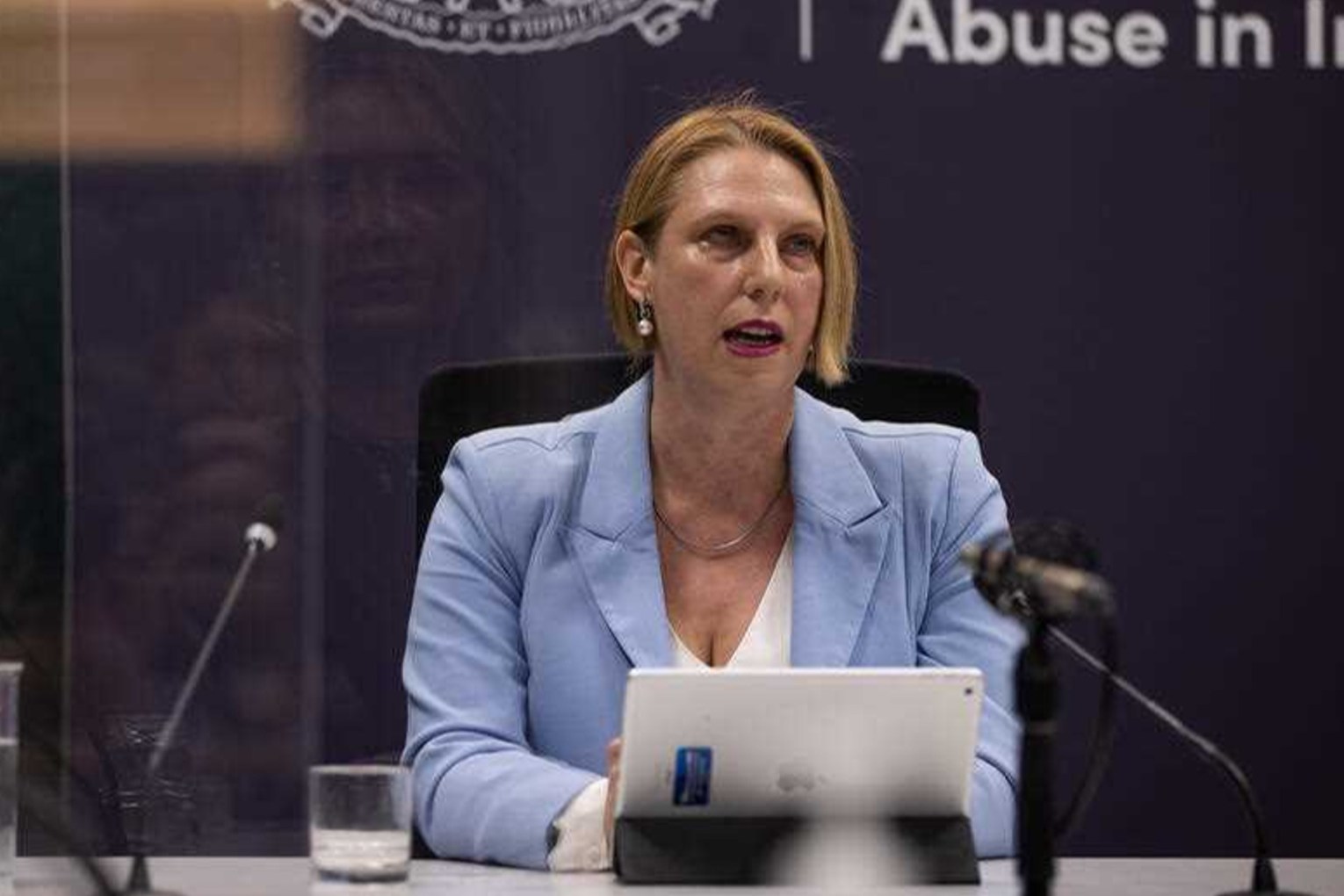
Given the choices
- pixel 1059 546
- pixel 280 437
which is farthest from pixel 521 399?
pixel 1059 546

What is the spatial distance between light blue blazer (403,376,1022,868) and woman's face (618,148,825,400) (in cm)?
12

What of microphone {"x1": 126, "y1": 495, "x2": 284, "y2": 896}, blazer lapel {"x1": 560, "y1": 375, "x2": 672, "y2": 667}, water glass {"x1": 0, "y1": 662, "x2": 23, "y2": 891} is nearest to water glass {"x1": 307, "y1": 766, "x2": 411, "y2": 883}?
microphone {"x1": 126, "y1": 495, "x2": 284, "y2": 896}

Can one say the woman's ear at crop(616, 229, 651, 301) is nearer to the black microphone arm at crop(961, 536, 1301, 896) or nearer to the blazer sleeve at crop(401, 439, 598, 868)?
the blazer sleeve at crop(401, 439, 598, 868)

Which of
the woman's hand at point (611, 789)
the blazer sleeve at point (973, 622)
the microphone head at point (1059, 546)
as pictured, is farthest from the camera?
the blazer sleeve at point (973, 622)

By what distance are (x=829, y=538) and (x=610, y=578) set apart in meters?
0.25

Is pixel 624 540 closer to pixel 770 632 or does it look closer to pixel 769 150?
pixel 770 632

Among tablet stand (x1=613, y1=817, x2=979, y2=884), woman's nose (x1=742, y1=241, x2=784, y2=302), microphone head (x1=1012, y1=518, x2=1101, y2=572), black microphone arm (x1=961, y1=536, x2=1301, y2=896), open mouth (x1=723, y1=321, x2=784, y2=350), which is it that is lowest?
tablet stand (x1=613, y1=817, x2=979, y2=884)

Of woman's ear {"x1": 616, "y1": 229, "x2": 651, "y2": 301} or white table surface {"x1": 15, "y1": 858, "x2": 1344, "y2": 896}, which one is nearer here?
white table surface {"x1": 15, "y1": 858, "x2": 1344, "y2": 896}

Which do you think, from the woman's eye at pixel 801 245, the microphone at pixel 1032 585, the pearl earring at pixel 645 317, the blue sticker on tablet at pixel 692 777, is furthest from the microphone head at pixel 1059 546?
the pearl earring at pixel 645 317

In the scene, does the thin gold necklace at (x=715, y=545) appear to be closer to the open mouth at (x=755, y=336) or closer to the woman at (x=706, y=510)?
the woman at (x=706, y=510)

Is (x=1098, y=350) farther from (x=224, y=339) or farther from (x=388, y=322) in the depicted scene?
(x=224, y=339)

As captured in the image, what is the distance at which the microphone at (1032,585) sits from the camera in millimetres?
1401

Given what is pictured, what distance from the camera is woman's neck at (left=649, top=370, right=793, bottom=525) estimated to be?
265 centimetres

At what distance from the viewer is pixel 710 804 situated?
189 centimetres
